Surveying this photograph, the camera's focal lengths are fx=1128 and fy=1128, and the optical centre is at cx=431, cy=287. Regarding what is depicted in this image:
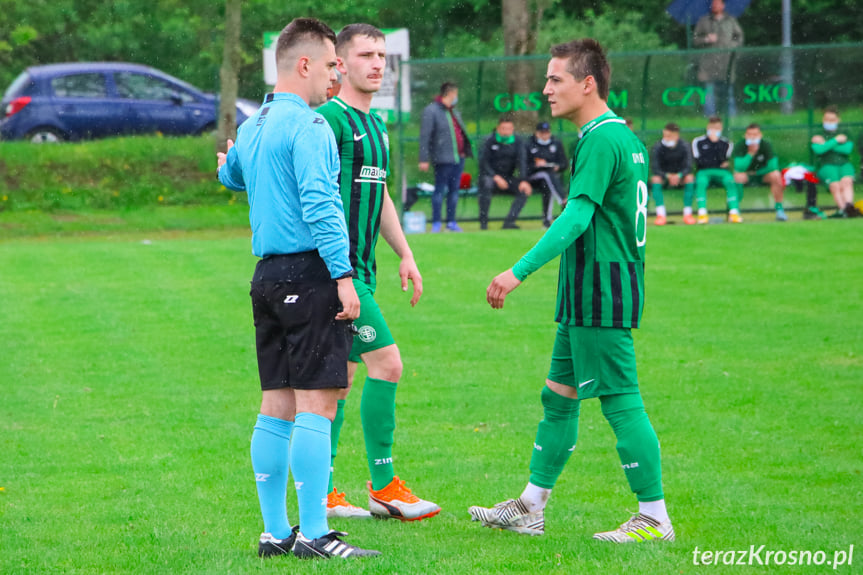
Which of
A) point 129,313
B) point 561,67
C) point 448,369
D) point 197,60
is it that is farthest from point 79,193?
point 561,67

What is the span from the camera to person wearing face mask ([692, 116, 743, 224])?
64.0 ft

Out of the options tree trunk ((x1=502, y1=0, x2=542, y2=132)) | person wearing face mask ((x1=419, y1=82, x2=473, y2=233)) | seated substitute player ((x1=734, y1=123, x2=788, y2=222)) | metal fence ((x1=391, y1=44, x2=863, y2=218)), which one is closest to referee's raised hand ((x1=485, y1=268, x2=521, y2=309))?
person wearing face mask ((x1=419, y1=82, x2=473, y2=233))

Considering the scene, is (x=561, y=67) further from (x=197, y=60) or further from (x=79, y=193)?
(x=197, y=60)

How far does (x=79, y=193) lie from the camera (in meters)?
23.8

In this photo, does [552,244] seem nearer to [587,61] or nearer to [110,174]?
[587,61]

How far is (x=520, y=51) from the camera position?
2472 centimetres

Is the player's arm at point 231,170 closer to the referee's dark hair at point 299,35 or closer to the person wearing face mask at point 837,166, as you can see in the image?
the referee's dark hair at point 299,35

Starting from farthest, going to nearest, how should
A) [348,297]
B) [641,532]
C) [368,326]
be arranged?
[368,326] < [641,532] < [348,297]

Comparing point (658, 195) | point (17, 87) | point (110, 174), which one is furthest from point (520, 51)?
point (17, 87)

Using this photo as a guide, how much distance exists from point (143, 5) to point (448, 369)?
29.5 m

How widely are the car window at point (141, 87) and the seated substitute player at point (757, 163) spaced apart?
13145 millimetres

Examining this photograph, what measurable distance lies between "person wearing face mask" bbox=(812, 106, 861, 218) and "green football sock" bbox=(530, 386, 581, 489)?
16.1 meters

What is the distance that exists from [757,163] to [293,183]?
17409mm

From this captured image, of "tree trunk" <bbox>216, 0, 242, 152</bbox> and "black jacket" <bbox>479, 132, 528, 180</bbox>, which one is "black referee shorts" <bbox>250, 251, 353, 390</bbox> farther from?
"tree trunk" <bbox>216, 0, 242, 152</bbox>
